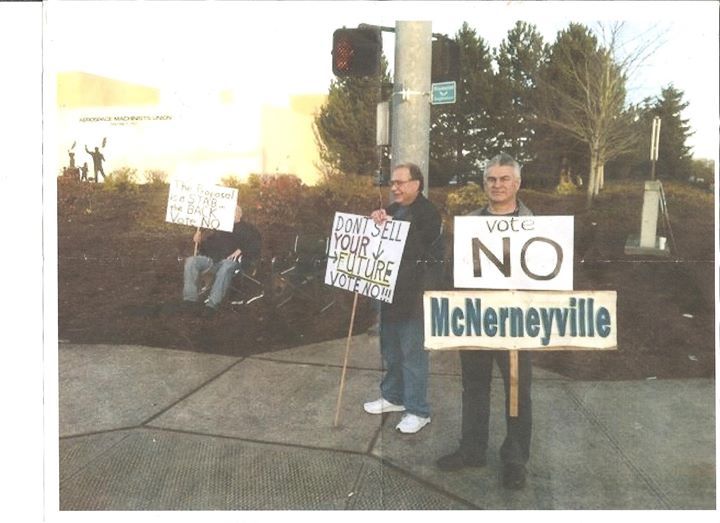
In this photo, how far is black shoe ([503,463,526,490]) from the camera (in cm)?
404

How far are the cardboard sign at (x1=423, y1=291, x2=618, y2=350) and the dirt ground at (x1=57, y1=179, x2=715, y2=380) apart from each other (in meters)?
0.11

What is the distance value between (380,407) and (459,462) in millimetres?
623

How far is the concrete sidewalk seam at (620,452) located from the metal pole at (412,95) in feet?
5.47

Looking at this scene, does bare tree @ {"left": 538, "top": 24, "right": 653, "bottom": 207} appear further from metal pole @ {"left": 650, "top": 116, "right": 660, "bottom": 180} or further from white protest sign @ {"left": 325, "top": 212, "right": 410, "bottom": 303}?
white protest sign @ {"left": 325, "top": 212, "right": 410, "bottom": 303}

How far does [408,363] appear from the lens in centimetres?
435

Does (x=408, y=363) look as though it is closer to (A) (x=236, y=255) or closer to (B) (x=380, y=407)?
(B) (x=380, y=407)

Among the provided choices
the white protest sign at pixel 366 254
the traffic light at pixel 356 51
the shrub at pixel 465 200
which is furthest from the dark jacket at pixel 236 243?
the shrub at pixel 465 200

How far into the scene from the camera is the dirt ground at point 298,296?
13.5 feet

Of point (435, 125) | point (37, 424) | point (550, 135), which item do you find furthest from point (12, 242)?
point (550, 135)

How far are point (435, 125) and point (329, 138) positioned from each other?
0.68 metres

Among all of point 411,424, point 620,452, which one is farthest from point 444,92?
point 620,452

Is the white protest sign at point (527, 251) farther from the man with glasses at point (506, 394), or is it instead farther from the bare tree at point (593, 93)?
the bare tree at point (593, 93)

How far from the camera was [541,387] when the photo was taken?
4496mm

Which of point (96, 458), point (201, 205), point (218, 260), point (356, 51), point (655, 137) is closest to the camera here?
point (655, 137)
